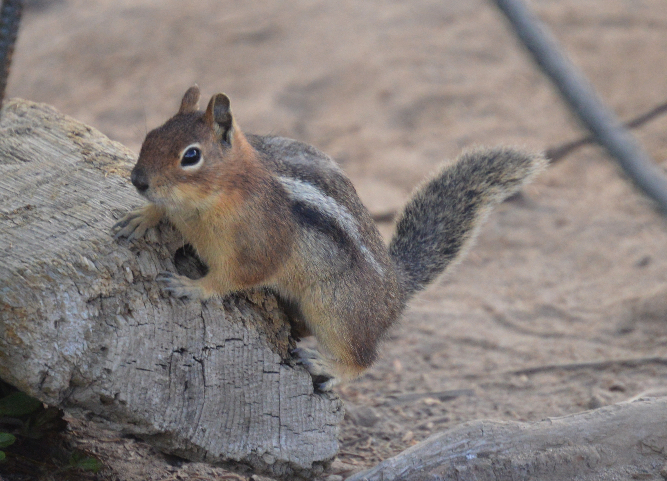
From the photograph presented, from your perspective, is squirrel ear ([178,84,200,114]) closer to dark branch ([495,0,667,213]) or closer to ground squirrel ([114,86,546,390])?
ground squirrel ([114,86,546,390])

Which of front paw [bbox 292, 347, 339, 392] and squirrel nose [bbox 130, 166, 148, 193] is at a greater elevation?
squirrel nose [bbox 130, 166, 148, 193]

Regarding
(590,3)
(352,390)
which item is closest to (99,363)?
(352,390)

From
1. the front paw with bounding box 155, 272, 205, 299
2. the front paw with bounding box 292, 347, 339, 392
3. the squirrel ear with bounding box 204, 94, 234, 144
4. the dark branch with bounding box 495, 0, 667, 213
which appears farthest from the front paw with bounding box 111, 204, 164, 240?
the dark branch with bounding box 495, 0, 667, 213

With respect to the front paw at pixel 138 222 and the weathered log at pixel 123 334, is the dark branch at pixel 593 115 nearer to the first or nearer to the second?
the weathered log at pixel 123 334

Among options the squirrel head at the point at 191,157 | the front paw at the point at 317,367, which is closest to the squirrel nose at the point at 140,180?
the squirrel head at the point at 191,157

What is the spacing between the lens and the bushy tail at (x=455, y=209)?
3576 millimetres

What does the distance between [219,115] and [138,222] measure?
56 centimetres

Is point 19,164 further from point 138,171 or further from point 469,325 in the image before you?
point 469,325

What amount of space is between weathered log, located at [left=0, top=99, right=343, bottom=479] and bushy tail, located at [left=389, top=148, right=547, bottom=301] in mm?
872

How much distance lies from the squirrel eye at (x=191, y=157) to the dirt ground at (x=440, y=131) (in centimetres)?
134

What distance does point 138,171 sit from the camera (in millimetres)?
2609

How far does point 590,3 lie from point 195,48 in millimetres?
5552

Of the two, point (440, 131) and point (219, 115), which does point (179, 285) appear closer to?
point (219, 115)

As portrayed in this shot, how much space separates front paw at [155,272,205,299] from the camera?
2590 mm
